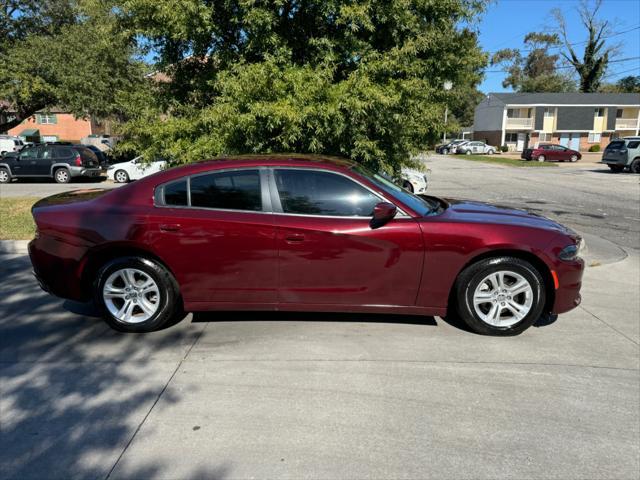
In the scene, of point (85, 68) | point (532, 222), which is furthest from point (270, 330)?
point (85, 68)

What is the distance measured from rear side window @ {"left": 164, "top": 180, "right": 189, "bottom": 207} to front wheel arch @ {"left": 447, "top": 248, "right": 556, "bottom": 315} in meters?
2.48

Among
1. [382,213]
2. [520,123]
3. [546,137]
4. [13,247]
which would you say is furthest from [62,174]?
[546,137]

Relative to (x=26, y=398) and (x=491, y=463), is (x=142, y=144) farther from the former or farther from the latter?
(x=491, y=463)

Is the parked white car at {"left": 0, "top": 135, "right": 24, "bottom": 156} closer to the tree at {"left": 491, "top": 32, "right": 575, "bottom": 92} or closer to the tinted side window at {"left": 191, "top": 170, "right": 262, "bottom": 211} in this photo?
the tinted side window at {"left": 191, "top": 170, "right": 262, "bottom": 211}

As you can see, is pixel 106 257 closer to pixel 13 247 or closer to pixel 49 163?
pixel 13 247

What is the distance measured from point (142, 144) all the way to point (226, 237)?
3.89 metres

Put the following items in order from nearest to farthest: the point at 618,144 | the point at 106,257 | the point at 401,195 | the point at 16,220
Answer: the point at 106,257
the point at 401,195
the point at 16,220
the point at 618,144

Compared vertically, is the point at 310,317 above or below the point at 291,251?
below

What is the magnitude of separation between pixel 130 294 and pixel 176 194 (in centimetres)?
98

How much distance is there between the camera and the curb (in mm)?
7305

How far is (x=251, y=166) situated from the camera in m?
4.38


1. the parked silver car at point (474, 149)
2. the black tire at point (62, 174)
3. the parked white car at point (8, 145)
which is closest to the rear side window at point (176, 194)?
the black tire at point (62, 174)

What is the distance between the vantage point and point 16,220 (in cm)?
918

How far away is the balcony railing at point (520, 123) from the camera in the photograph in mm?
58131
